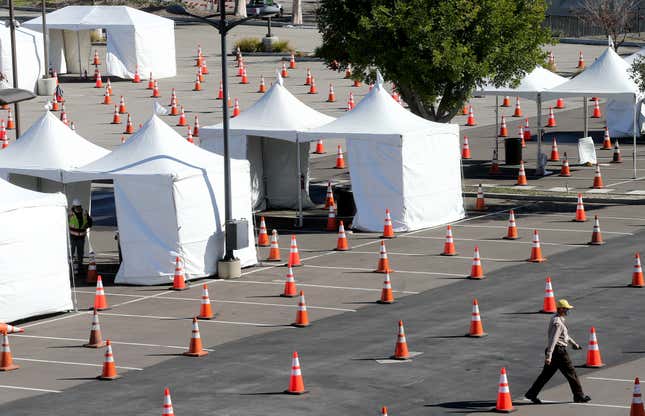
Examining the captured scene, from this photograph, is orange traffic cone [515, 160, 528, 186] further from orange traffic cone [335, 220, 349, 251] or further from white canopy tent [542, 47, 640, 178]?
orange traffic cone [335, 220, 349, 251]

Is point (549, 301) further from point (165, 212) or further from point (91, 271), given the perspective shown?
point (91, 271)

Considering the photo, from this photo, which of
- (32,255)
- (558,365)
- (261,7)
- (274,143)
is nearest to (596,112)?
(274,143)

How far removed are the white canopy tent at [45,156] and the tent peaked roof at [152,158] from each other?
25.6 inches

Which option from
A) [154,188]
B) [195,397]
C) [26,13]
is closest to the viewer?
[195,397]

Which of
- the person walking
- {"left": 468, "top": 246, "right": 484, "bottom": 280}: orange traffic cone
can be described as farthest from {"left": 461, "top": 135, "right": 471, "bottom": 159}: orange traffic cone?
the person walking

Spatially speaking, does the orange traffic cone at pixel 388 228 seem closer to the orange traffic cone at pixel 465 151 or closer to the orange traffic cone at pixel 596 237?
the orange traffic cone at pixel 596 237

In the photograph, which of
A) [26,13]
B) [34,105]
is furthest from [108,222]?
[26,13]

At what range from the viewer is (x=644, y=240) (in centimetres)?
3048

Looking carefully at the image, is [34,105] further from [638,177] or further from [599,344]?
[599,344]

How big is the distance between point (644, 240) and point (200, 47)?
42.2 metres

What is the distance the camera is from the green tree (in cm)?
3625

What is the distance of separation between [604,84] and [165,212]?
16.3 metres

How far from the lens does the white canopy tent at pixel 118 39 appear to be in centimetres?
6062

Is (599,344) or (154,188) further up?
(154,188)
